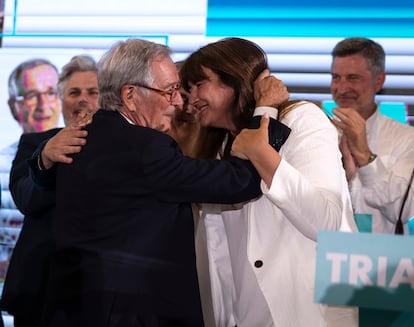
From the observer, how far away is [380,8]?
4125 mm

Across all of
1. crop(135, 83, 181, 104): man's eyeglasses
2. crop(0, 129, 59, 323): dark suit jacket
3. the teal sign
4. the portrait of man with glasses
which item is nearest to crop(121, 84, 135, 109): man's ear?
crop(135, 83, 181, 104): man's eyeglasses

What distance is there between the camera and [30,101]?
4613mm

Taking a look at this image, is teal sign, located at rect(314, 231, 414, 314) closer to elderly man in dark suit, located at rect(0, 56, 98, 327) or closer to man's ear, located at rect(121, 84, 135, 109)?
man's ear, located at rect(121, 84, 135, 109)

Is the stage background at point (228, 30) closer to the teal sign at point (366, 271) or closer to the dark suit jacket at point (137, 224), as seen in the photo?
the dark suit jacket at point (137, 224)

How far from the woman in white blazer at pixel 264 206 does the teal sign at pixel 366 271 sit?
68 centimetres

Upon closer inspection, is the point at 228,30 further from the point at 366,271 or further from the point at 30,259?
the point at 366,271

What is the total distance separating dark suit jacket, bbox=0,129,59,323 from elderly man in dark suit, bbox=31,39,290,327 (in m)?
0.57

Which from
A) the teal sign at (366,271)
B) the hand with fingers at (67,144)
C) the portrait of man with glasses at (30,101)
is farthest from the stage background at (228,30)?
the teal sign at (366,271)

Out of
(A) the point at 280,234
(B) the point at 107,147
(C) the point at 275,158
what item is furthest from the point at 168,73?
(A) the point at 280,234

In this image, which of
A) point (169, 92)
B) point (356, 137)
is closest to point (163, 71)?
point (169, 92)

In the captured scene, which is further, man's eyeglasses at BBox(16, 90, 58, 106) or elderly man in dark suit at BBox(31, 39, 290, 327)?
man's eyeglasses at BBox(16, 90, 58, 106)

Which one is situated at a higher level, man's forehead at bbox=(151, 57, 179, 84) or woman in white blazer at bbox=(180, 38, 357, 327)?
man's forehead at bbox=(151, 57, 179, 84)

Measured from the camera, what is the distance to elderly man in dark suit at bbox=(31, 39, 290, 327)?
2154 mm

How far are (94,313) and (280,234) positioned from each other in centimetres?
65
